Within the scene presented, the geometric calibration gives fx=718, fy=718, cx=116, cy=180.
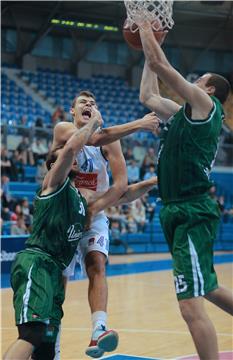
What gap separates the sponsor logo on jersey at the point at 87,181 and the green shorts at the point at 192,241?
116 cm

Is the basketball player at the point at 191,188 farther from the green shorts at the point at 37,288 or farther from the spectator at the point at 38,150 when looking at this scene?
the spectator at the point at 38,150

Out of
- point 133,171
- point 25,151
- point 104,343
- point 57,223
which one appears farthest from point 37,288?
point 133,171

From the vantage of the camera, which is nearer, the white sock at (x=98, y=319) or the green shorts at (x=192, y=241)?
the green shorts at (x=192, y=241)

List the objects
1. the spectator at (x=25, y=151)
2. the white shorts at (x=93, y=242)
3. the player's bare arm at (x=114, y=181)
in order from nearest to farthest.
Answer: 1. the player's bare arm at (x=114, y=181)
2. the white shorts at (x=93, y=242)
3. the spectator at (x=25, y=151)

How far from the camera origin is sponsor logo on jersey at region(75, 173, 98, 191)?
580 centimetres

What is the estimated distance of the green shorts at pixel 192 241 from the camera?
15.0 feet

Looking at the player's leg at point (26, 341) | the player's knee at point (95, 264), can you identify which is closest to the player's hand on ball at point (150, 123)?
the player's knee at point (95, 264)

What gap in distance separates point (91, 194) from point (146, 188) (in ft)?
1.44

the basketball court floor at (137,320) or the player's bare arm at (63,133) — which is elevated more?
the player's bare arm at (63,133)

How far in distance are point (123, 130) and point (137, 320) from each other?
3855 mm

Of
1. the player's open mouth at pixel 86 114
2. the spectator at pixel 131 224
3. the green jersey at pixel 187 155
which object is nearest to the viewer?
the green jersey at pixel 187 155

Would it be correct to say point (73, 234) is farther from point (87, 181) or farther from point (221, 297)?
point (221, 297)

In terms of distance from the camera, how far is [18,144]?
17766 millimetres

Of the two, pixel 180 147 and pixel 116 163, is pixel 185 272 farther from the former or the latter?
pixel 116 163
